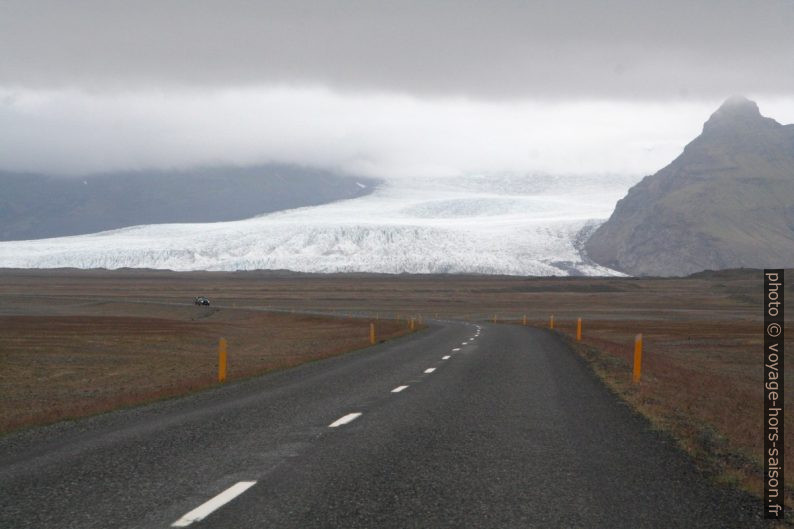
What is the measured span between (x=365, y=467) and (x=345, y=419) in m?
3.57

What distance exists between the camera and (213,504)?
749 cm

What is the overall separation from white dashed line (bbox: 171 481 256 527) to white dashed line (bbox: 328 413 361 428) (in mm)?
3814

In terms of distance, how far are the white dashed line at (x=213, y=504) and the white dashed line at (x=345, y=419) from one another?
3.81m

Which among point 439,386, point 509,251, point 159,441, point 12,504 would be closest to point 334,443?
point 159,441

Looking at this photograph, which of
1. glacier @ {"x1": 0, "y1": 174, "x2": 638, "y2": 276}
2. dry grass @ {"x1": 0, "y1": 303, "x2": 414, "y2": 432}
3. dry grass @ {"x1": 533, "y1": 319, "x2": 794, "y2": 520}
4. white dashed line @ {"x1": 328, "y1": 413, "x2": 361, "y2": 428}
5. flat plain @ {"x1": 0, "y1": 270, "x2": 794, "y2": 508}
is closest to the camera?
dry grass @ {"x1": 533, "y1": 319, "x2": 794, "y2": 520}

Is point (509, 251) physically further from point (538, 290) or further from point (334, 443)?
point (334, 443)

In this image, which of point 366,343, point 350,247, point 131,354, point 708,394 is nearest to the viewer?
point 708,394

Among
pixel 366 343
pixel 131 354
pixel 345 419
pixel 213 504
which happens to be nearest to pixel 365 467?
pixel 213 504

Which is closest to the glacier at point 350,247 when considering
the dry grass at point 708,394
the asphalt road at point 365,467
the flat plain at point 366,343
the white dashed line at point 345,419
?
the flat plain at point 366,343

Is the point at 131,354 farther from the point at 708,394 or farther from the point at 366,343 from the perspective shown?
the point at 708,394

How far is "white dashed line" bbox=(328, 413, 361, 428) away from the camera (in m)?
12.1

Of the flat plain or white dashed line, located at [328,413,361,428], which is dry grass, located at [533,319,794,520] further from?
white dashed line, located at [328,413,361,428]

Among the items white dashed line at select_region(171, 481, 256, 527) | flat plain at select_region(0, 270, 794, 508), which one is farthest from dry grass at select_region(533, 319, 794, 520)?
white dashed line at select_region(171, 481, 256, 527)

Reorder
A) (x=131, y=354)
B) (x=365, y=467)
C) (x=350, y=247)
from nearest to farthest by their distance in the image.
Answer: (x=365, y=467) → (x=131, y=354) → (x=350, y=247)
